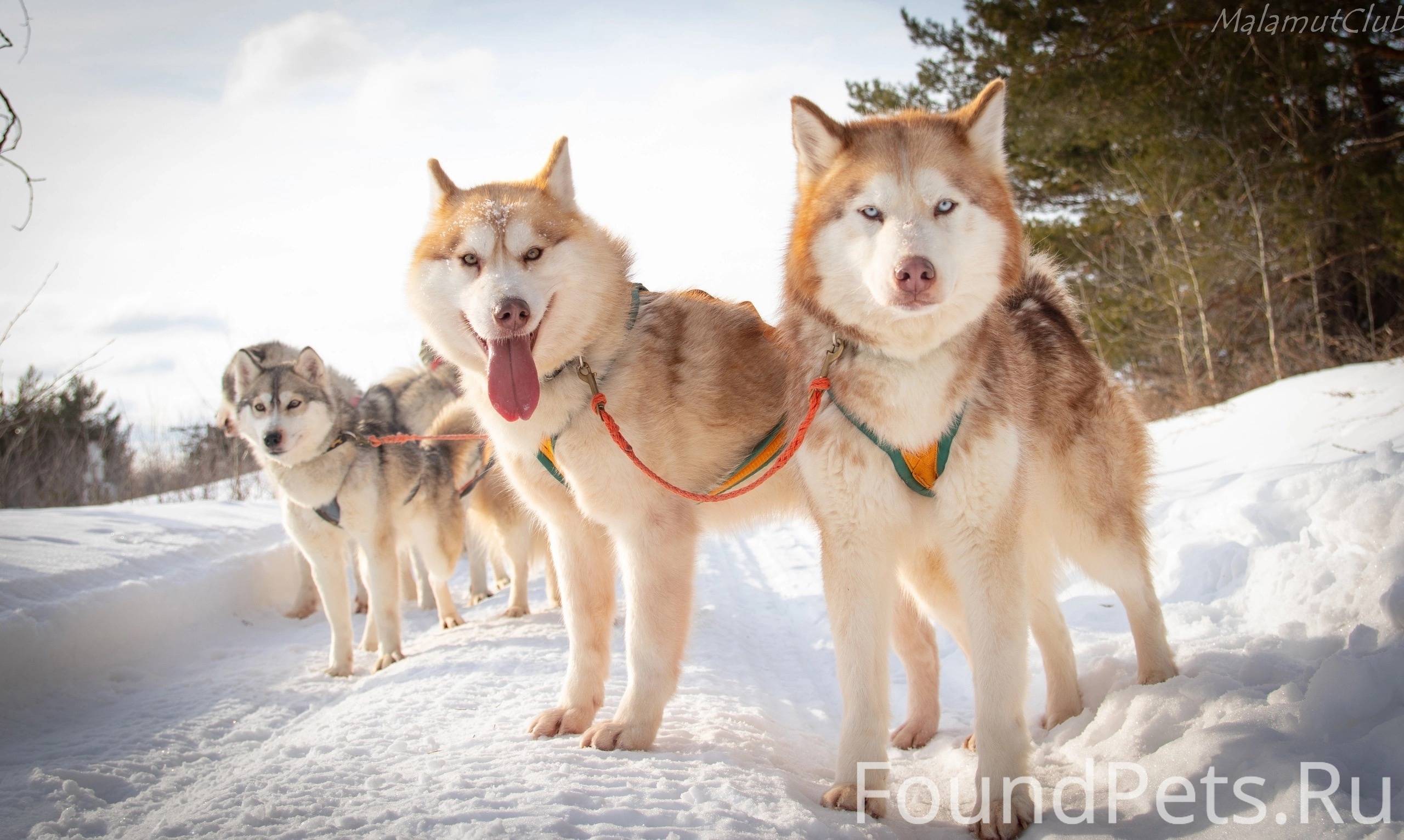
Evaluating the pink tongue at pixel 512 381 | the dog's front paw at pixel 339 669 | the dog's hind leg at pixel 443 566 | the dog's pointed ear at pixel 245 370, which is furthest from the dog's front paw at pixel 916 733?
the dog's pointed ear at pixel 245 370

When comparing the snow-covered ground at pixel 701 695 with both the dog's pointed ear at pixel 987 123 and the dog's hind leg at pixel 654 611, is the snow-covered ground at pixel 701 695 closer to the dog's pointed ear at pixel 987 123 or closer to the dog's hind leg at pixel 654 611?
the dog's hind leg at pixel 654 611

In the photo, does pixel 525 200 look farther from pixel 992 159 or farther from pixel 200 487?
pixel 200 487

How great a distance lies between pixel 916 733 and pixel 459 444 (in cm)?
471

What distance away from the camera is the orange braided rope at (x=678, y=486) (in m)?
2.56

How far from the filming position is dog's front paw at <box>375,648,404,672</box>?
16.7ft

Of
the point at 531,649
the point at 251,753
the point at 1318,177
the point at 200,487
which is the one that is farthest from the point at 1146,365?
the point at 200,487

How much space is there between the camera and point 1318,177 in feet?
35.9

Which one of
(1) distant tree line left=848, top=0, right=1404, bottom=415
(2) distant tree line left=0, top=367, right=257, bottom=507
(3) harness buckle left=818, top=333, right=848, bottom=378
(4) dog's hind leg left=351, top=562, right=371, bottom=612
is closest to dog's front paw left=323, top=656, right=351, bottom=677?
(4) dog's hind leg left=351, top=562, right=371, bottom=612

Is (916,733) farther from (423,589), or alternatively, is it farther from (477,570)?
(423,589)

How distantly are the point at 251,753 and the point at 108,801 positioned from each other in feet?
2.04

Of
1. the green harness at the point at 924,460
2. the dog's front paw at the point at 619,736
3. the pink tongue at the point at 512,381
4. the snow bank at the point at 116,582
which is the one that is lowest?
the dog's front paw at the point at 619,736

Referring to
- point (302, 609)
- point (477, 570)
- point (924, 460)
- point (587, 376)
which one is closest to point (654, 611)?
point (587, 376)

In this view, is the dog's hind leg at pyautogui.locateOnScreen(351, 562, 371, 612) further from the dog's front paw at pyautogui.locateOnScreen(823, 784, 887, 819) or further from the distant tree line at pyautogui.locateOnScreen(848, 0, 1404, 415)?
the distant tree line at pyautogui.locateOnScreen(848, 0, 1404, 415)

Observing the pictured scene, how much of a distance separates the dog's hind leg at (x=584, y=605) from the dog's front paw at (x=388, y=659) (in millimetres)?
2393
